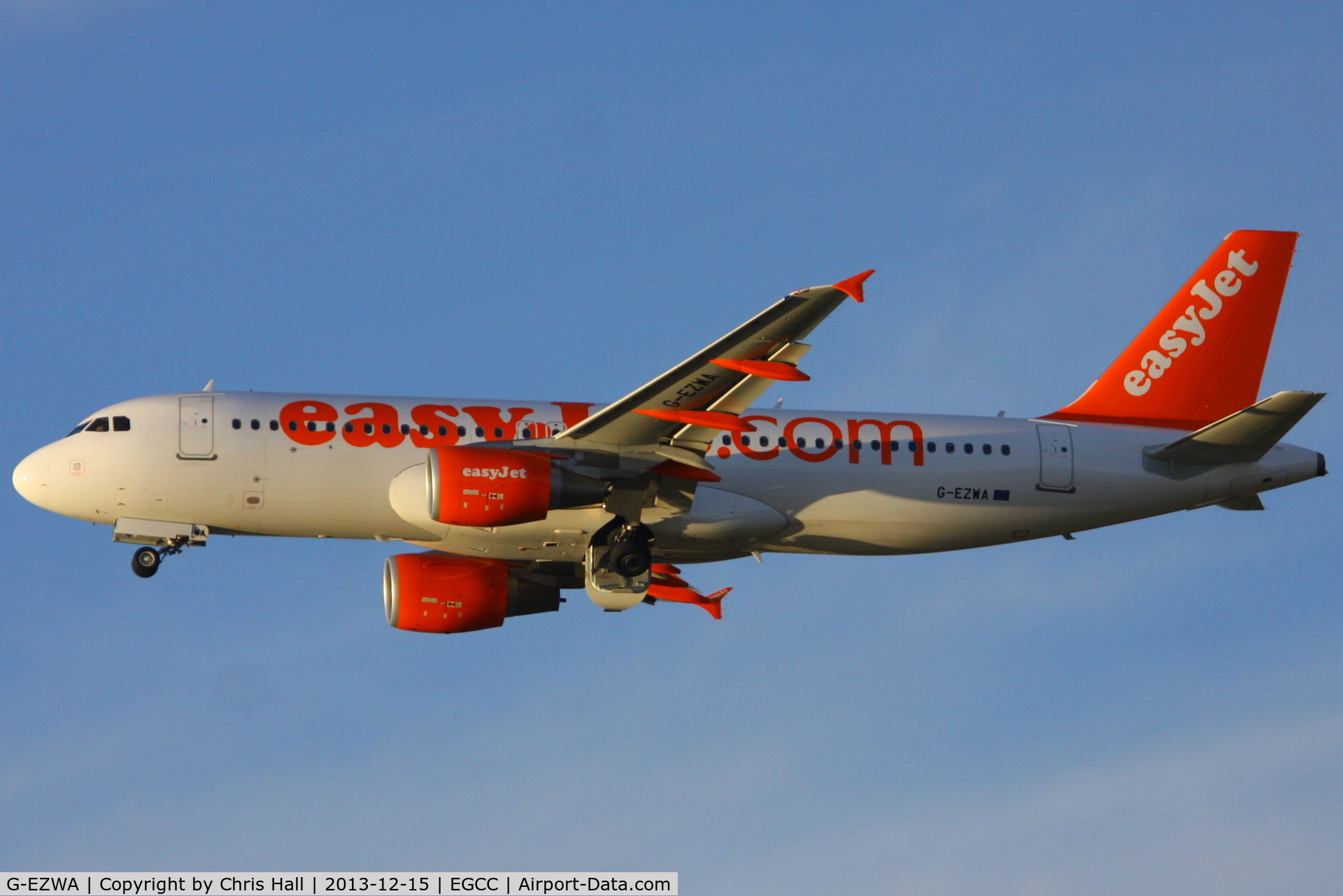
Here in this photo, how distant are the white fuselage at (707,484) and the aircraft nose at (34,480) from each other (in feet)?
0.15

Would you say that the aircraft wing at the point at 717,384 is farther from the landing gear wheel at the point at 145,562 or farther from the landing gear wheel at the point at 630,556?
the landing gear wheel at the point at 145,562

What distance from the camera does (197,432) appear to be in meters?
32.7

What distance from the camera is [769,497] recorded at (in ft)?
111

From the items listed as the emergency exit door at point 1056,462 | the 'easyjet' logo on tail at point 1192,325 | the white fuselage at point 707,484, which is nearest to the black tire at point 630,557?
the white fuselage at point 707,484

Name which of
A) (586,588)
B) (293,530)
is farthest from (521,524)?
(293,530)

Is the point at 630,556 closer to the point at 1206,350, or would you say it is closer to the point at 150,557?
the point at 150,557

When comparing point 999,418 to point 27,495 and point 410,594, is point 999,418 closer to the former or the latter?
point 410,594

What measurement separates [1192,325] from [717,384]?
15125 millimetres

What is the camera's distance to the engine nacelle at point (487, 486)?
30.0 meters

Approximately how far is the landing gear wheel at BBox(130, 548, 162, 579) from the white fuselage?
970mm

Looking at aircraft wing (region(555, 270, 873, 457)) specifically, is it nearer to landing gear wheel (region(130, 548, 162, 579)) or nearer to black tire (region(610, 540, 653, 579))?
black tire (region(610, 540, 653, 579))

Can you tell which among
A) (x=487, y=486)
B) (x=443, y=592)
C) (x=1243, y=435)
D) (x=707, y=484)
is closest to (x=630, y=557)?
(x=707, y=484)

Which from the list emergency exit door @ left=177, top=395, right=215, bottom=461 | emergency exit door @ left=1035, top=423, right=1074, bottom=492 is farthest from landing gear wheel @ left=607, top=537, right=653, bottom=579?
emergency exit door @ left=1035, top=423, right=1074, bottom=492

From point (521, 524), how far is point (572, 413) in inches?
141
